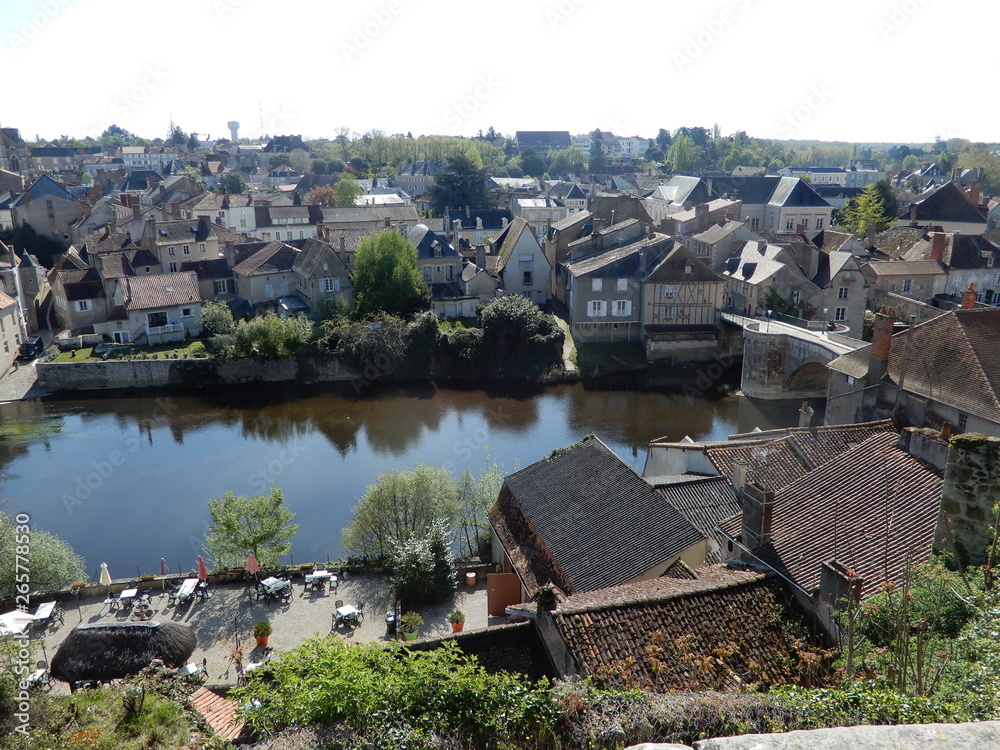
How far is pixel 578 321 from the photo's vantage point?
37.8 metres

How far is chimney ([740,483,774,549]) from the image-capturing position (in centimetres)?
1042

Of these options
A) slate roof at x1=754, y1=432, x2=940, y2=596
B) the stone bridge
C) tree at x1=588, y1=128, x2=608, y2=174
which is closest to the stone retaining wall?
the stone bridge

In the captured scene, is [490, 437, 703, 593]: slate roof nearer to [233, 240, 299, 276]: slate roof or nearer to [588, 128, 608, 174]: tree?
[233, 240, 299, 276]: slate roof

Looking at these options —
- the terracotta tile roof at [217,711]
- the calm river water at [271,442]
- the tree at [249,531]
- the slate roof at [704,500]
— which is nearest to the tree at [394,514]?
the tree at [249,531]

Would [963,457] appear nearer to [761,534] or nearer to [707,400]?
[761,534]

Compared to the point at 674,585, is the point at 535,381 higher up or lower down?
lower down

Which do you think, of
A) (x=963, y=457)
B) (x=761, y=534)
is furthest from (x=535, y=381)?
(x=963, y=457)

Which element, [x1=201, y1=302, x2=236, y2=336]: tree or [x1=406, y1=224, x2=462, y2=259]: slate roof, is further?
[x1=406, y1=224, x2=462, y2=259]: slate roof

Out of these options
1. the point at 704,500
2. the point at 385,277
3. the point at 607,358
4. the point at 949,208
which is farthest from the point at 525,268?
the point at 949,208

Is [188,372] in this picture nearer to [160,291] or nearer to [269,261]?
[160,291]

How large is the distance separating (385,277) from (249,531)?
21.8m

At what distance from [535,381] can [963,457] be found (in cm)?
2738

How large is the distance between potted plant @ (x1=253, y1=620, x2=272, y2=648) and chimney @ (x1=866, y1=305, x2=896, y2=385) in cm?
1791

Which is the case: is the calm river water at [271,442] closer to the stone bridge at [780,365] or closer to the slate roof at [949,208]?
the stone bridge at [780,365]
